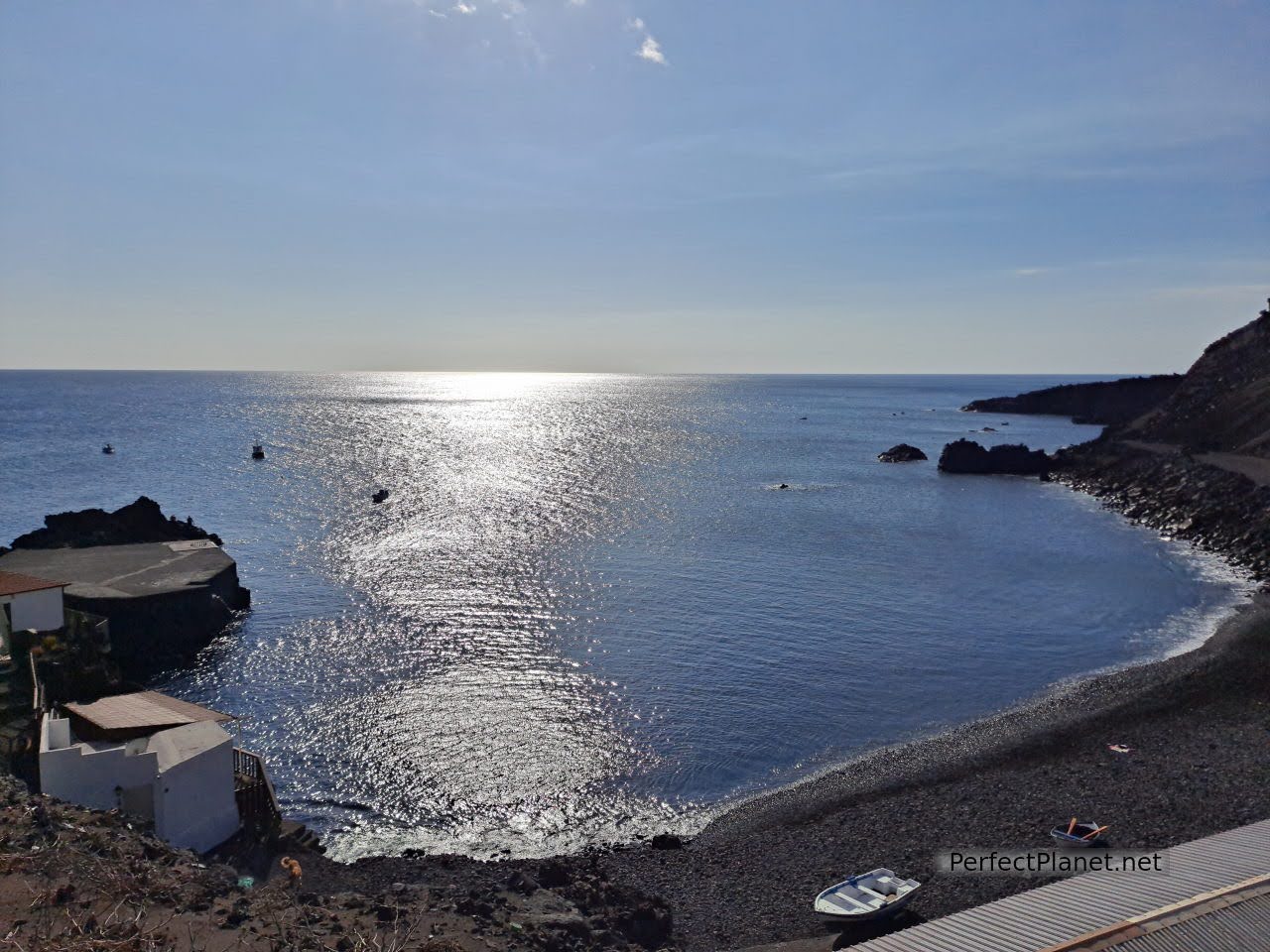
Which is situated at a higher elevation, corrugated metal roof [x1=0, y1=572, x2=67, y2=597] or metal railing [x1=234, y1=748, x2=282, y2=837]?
corrugated metal roof [x1=0, y1=572, x2=67, y2=597]

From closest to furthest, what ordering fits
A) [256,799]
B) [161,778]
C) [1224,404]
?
1. [161,778]
2. [256,799]
3. [1224,404]

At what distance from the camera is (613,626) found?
131ft

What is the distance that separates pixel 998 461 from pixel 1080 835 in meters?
80.7

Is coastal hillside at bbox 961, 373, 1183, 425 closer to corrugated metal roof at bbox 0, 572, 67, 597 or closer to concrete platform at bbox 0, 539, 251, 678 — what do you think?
concrete platform at bbox 0, 539, 251, 678

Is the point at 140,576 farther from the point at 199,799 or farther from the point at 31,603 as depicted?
the point at 199,799

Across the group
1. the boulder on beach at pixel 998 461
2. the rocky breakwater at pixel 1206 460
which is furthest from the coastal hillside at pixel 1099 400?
the boulder on beach at pixel 998 461

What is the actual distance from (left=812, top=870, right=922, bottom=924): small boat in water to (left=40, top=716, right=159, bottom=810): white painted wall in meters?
14.3

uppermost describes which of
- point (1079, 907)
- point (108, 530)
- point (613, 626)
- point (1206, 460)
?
point (1206, 460)

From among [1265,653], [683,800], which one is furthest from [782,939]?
[1265,653]

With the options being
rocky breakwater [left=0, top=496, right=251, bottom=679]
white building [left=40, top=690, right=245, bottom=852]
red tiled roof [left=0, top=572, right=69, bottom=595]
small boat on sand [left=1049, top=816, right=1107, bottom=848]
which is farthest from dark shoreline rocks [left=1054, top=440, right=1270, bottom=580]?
red tiled roof [left=0, top=572, right=69, bottom=595]

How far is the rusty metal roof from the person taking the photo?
2041cm

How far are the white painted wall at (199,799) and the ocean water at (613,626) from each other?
12.5 ft

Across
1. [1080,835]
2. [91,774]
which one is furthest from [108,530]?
[1080,835]

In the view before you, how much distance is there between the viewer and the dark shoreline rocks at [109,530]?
47.9 meters
